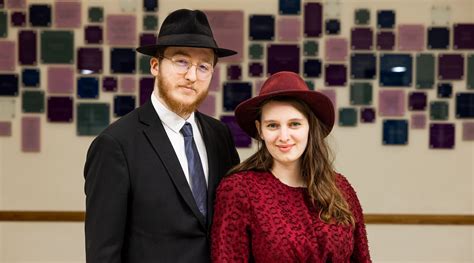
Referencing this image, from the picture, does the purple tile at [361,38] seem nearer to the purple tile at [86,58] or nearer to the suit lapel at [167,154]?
the purple tile at [86,58]

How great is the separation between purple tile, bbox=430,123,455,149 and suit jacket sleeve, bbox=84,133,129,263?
2.90 meters

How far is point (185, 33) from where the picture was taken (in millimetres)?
2061

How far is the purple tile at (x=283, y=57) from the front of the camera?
4.12 metres

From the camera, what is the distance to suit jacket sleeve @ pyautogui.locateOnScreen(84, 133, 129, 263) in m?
1.89

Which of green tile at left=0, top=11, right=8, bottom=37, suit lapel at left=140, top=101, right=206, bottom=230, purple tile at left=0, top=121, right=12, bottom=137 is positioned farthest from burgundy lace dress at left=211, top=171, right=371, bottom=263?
green tile at left=0, top=11, right=8, bottom=37

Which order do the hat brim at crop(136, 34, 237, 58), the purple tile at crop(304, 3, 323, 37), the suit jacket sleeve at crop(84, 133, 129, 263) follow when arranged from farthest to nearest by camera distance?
the purple tile at crop(304, 3, 323, 37) → the hat brim at crop(136, 34, 237, 58) → the suit jacket sleeve at crop(84, 133, 129, 263)

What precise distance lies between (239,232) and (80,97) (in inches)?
100

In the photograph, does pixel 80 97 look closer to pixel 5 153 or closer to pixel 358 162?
pixel 5 153

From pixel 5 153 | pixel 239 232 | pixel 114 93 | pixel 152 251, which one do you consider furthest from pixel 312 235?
pixel 5 153

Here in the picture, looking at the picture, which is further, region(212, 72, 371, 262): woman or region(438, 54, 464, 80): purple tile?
region(438, 54, 464, 80): purple tile

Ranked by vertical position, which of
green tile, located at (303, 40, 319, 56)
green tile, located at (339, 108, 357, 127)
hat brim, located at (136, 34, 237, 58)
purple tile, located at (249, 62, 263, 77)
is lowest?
green tile, located at (339, 108, 357, 127)

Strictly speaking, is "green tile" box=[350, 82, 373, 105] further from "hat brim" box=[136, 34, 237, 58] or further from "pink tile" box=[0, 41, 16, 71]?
"pink tile" box=[0, 41, 16, 71]

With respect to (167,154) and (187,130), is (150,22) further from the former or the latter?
(167,154)

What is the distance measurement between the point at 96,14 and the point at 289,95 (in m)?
2.52
